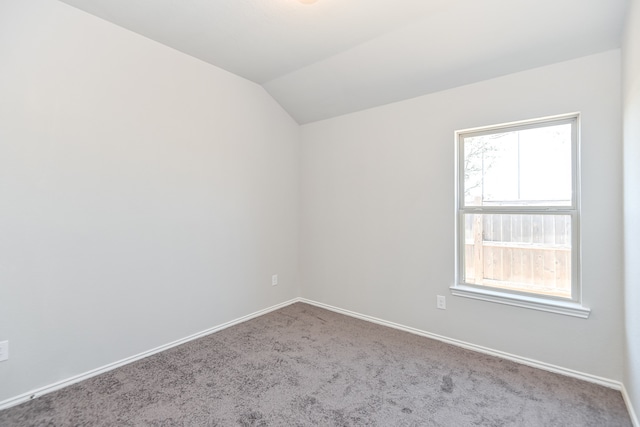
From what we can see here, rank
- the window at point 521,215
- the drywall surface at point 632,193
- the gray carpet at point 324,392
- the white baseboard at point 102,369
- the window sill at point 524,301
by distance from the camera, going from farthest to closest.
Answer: the window at point 521,215
the window sill at point 524,301
the white baseboard at point 102,369
the gray carpet at point 324,392
the drywall surface at point 632,193

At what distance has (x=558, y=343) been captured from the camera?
2.17m

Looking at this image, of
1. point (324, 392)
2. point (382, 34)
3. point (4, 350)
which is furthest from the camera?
point (382, 34)

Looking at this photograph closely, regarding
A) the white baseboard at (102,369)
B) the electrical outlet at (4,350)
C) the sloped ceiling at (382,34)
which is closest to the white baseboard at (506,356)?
the white baseboard at (102,369)

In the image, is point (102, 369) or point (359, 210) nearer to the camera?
point (102, 369)

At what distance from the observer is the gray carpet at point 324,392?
171 centimetres

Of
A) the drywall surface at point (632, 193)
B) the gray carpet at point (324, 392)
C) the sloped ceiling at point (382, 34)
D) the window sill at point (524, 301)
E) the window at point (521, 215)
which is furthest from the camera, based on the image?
the window at point (521, 215)

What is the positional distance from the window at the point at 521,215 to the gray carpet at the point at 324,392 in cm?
61

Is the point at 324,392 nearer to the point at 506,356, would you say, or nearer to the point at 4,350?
the point at 506,356

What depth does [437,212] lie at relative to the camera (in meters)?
2.75

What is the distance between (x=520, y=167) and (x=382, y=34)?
158 cm

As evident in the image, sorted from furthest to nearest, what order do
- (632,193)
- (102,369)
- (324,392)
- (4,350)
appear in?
(102,369)
(324,392)
(4,350)
(632,193)

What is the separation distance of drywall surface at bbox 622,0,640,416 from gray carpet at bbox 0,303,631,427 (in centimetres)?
34

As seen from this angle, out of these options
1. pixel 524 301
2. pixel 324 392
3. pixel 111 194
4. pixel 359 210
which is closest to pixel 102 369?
pixel 111 194

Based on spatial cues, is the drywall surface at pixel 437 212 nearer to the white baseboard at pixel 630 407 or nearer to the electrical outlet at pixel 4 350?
the white baseboard at pixel 630 407
